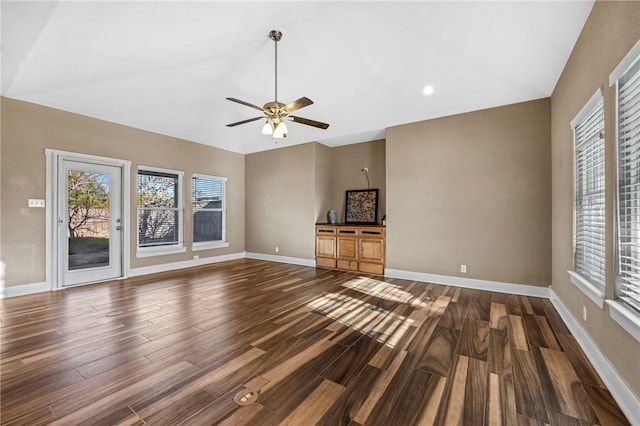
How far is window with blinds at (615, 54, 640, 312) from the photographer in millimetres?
1667

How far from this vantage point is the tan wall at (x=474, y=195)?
388 cm

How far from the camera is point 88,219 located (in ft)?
15.3

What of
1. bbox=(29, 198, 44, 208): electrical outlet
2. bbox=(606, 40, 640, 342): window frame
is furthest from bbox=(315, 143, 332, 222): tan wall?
bbox=(606, 40, 640, 342): window frame

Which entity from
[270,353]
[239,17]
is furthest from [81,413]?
[239,17]

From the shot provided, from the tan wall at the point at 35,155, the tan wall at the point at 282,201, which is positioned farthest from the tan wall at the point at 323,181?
the tan wall at the point at 35,155

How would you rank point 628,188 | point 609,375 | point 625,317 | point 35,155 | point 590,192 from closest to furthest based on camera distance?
1. point 625,317
2. point 628,188
3. point 609,375
4. point 590,192
5. point 35,155

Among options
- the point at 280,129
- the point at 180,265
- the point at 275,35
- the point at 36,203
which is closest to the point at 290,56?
A: the point at 275,35

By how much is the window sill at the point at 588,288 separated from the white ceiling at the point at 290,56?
2365mm

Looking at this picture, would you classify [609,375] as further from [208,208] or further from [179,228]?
[208,208]

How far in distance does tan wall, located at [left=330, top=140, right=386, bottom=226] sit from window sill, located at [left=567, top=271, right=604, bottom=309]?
3.56 meters

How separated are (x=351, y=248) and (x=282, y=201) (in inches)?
86.1

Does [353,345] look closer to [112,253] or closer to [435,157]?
Result: [435,157]

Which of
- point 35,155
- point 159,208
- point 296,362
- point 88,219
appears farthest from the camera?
point 159,208

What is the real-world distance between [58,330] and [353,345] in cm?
303
